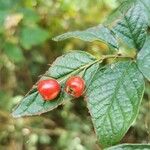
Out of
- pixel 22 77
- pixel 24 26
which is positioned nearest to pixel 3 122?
pixel 22 77

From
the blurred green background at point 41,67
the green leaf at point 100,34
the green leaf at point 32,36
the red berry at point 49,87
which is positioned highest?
the green leaf at point 100,34

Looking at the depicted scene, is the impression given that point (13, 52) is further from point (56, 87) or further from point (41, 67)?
point (56, 87)

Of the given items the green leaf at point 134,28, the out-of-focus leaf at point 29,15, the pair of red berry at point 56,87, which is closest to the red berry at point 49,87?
the pair of red berry at point 56,87

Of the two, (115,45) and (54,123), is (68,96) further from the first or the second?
(54,123)

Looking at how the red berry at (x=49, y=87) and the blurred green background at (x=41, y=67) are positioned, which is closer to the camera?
the red berry at (x=49, y=87)

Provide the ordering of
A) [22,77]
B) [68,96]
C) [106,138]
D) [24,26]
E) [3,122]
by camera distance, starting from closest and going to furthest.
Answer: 1. [106,138]
2. [68,96]
3. [24,26]
4. [3,122]
5. [22,77]

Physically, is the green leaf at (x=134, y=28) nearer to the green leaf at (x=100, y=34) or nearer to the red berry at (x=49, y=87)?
the green leaf at (x=100, y=34)

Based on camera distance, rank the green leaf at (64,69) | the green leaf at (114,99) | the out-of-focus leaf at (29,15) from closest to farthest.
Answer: the green leaf at (114,99)
the green leaf at (64,69)
the out-of-focus leaf at (29,15)
